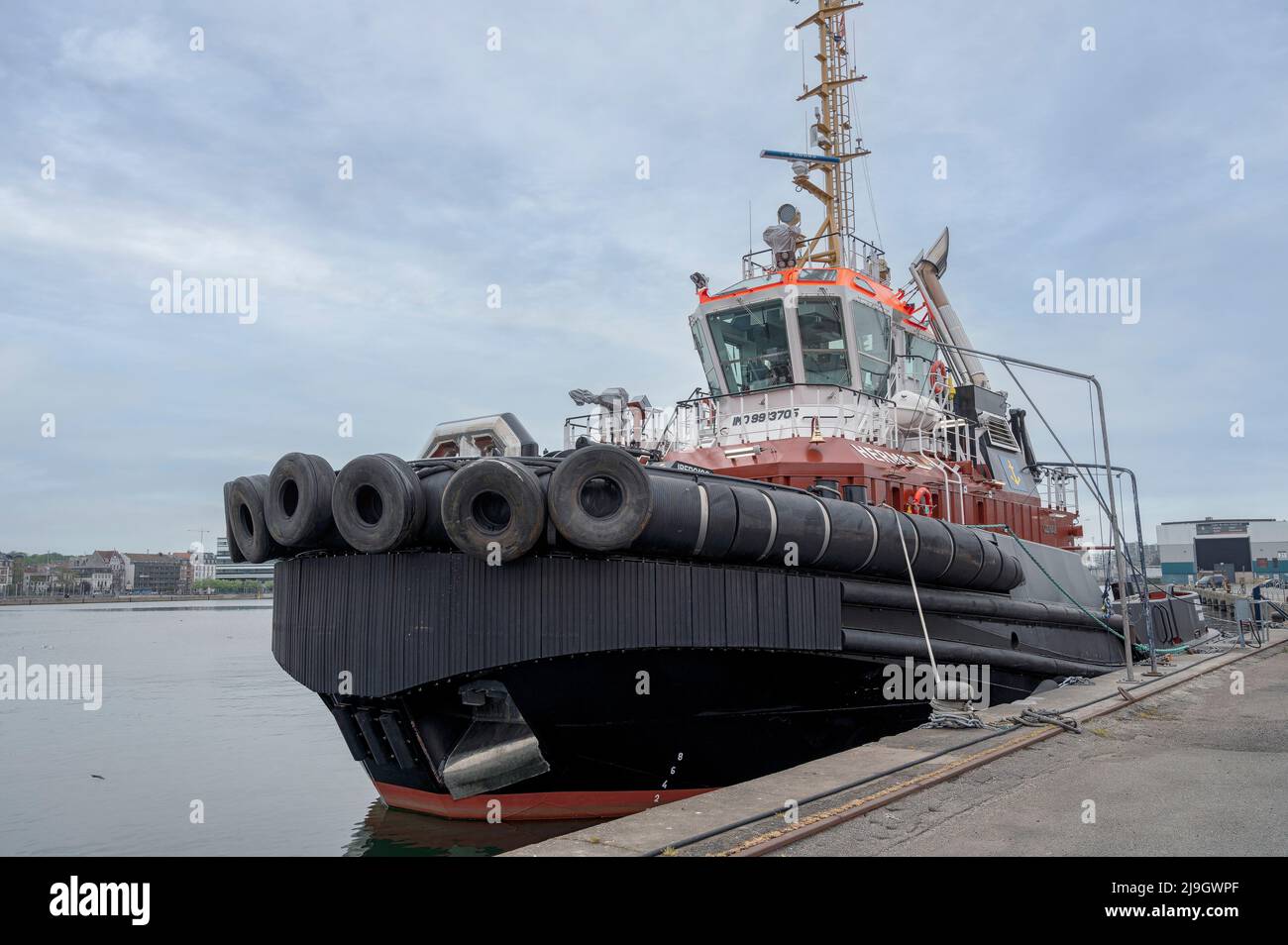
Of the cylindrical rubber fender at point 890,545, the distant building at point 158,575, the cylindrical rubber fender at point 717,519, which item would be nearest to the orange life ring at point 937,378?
the cylindrical rubber fender at point 890,545

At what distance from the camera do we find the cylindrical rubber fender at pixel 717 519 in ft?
21.0

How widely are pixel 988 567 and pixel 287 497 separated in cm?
647

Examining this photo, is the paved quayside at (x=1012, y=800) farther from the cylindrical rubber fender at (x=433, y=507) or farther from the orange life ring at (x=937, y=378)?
the orange life ring at (x=937, y=378)

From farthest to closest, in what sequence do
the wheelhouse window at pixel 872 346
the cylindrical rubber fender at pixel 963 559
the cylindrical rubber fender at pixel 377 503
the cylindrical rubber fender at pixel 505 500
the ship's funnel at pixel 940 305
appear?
the ship's funnel at pixel 940 305
the wheelhouse window at pixel 872 346
the cylindrical rubber fender at pixel 963 559
the cylindrical rubber fender at pixel 377 503
the cylindrical rubber fender at pixel 505 500

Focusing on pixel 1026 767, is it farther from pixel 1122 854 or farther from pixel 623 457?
pixel 623 457

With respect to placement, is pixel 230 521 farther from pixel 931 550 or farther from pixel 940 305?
pixel 940 305

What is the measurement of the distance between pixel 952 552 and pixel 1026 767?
2.98 m

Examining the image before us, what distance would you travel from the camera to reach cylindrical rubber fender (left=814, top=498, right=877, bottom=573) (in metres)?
7.17

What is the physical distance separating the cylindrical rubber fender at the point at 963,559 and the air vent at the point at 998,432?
150 inches

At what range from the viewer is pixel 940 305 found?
16172 millimetres

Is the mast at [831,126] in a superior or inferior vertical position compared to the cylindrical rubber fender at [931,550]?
superior

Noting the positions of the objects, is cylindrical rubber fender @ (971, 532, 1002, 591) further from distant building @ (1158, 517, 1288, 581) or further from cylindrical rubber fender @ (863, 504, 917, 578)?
distant building @ (1158, 517, 1288, 581)

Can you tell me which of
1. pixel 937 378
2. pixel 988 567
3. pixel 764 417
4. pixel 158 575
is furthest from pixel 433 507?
pixel 158 575

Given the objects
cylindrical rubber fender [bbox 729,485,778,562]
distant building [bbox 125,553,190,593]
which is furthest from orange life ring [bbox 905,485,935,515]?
distant building [bbox 125,553,190,593]
